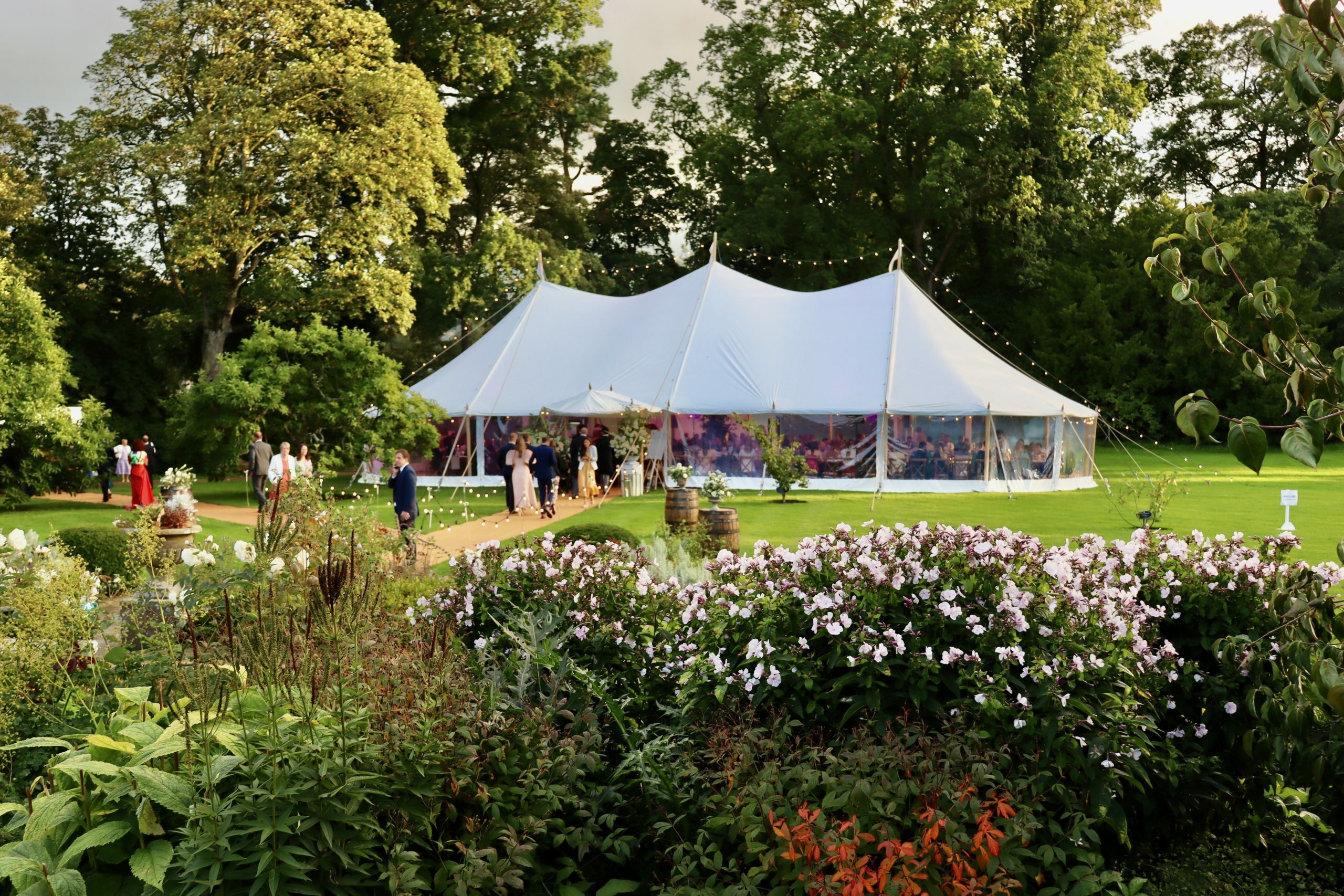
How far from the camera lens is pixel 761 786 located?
2.93 m

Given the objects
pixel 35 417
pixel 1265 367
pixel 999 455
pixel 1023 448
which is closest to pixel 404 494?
pixel 35 417

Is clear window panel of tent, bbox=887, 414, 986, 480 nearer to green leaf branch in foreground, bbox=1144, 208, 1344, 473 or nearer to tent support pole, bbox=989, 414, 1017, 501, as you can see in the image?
tent support pole, bbox=989, 414, 1017, 501

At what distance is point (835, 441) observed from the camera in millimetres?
21172

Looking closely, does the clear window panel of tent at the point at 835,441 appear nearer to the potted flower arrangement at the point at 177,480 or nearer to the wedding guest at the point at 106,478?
the potted flower arrangement at the point at 177,480

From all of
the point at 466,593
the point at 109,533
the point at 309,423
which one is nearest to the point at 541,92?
the point at 309,423

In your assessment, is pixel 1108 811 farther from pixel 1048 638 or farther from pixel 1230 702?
pixel 1230 702

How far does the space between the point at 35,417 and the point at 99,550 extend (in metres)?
9.14

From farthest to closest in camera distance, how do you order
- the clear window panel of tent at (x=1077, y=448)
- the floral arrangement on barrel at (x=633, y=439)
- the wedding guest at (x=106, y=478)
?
the clear window panel of tent at (x=1077, y=448), the floral arrangement on barrel at (x=633, y=439), the wedding guest at (x=106, y=478)

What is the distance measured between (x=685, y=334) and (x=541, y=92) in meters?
13.0

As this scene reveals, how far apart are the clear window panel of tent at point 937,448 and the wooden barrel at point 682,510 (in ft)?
30.2

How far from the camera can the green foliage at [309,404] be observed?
65.8 feet

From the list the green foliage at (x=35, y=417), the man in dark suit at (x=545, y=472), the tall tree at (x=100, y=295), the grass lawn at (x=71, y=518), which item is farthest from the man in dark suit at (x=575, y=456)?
the tall tree at (x=100, y=295)

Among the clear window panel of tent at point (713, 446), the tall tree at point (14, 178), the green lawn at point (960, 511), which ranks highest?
the tall tree at point (14, 178)

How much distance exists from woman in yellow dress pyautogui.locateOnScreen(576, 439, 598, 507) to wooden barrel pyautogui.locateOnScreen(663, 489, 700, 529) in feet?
23.7
